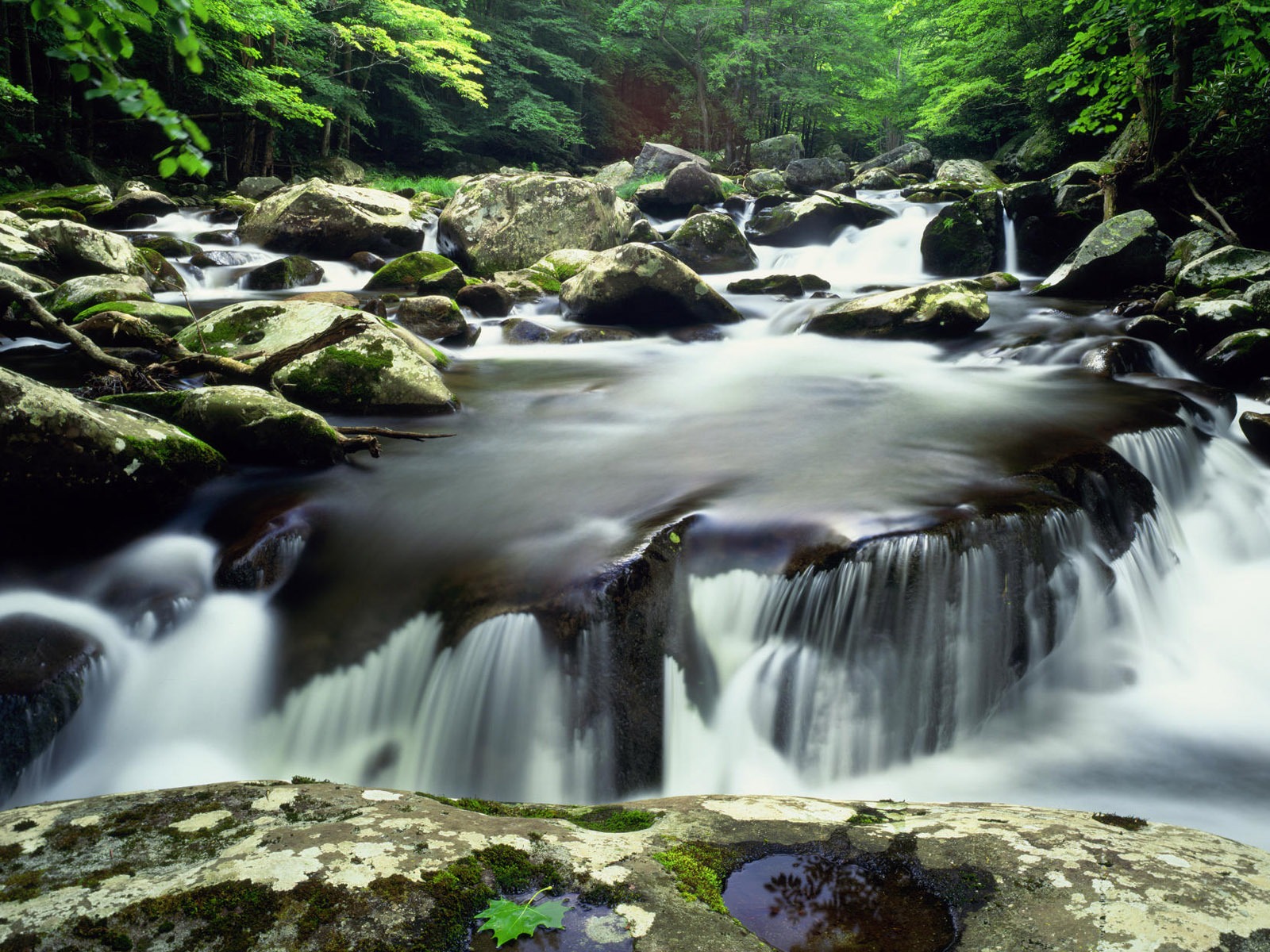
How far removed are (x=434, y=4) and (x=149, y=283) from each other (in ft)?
68.9

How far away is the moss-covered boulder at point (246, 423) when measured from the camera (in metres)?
5.03

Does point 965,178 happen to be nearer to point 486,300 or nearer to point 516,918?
point 486,300

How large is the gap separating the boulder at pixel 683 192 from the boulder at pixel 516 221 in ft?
22.0

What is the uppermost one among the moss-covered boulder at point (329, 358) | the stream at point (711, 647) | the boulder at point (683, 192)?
the boulder at point (683, 192)

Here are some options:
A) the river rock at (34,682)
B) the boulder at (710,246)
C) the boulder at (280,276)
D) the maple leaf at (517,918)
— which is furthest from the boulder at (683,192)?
the maple leaf at (517,918)

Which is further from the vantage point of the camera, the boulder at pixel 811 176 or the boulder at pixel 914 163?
the boulder at pixel 914 163

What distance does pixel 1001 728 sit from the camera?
376cm

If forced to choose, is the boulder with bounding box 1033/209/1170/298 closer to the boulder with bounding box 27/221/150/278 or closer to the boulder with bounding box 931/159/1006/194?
the boulder with bounding box 931/159/1006/194

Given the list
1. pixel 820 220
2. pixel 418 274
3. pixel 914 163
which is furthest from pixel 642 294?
pixel 914 163

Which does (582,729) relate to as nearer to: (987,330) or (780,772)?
(780,772)

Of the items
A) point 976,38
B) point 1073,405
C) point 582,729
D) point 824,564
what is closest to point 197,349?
point 582,729

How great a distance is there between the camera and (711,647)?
3.74 metres

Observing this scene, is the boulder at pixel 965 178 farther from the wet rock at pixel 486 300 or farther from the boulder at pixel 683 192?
the wet rock at pixel 486 300

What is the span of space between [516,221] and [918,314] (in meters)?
7.96
